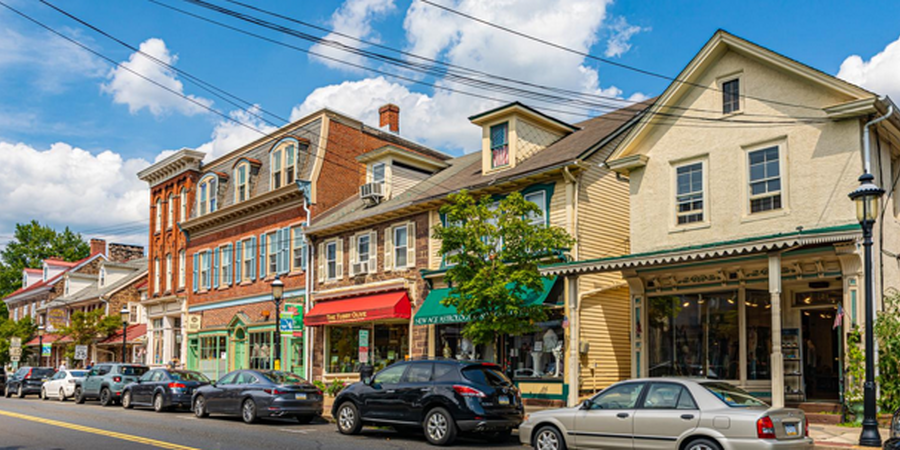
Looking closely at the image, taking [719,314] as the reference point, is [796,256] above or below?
above

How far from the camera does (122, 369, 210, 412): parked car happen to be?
23.6 metres

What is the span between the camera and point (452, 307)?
947 inches

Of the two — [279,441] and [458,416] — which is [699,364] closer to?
[458,416]

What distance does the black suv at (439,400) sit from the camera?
14398 millimetres

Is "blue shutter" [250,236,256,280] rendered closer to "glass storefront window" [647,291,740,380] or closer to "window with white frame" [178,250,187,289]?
"window with white frame" [178,250,187,289]

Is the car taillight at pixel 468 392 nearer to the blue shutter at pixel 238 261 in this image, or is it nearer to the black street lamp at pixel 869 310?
the black street lamp at pixel 869 310

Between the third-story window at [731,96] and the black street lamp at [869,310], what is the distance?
5618mm

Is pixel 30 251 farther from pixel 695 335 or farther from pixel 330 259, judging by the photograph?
pixel 695 335

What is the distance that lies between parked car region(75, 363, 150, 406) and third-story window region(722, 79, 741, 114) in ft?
68.4

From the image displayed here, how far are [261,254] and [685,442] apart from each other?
2657 centimetres

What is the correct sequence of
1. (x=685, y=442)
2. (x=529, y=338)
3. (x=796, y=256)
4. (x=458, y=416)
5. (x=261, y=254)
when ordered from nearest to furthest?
(x=685, y=442)
(x=458, y=416)
(x=796, y=256)
(x=529, y=338)
(x=261, y=254)

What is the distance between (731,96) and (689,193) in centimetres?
256

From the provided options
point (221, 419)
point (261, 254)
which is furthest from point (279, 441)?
point (261, 254)

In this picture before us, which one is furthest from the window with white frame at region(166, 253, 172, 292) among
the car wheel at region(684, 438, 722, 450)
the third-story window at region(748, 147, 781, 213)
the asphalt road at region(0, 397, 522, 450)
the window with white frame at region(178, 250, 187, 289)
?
the car wheel at region(684, 438, 722, 450)
